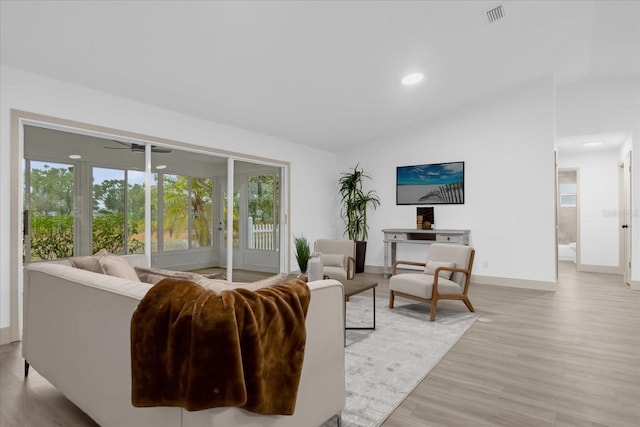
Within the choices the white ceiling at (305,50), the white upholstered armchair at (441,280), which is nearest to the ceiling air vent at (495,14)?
the white ceiling at (305,50)

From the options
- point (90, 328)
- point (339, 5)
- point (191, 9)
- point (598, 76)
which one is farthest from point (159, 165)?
point (598, 76)

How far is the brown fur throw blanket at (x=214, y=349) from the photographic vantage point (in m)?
1.17

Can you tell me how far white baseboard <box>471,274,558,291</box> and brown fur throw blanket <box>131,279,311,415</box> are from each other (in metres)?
5.07

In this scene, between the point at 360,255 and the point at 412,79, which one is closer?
the point at 412,79

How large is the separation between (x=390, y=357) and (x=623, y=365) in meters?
1.71

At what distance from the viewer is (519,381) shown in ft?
7.62

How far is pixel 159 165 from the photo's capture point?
4.70m

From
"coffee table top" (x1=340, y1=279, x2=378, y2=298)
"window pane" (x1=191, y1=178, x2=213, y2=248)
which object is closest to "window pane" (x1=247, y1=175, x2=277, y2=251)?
"window pane" (x1=191, y1=178, x2=213, y2=248)

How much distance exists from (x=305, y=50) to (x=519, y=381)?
3.55 meters

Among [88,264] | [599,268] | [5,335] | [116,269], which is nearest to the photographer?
[116,269]

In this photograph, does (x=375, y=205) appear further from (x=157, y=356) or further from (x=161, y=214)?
(x=157, y=356)

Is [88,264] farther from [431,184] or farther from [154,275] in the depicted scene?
[431,184]

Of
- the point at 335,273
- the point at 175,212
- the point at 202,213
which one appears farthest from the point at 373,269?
the point at 175,212

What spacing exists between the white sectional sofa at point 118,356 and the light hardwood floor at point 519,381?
1.17ft
